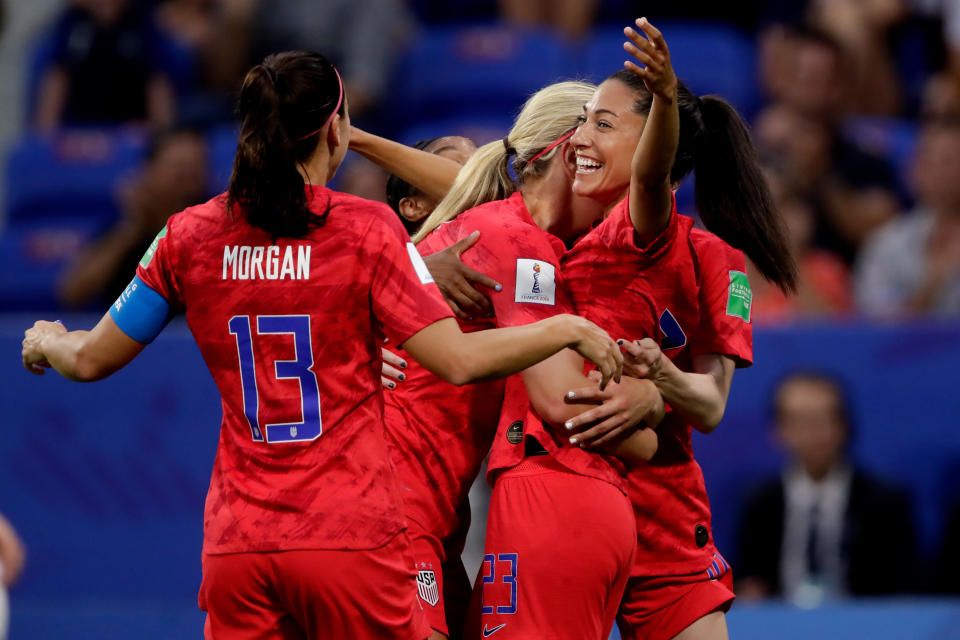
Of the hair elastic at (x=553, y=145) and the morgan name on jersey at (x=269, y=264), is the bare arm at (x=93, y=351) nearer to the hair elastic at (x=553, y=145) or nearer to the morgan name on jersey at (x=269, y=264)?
the morgan name on jersey at (x=269, y=264)

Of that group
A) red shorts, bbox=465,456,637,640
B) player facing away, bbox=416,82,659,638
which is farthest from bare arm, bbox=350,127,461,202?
red shorts, bbox=465,456,637,640

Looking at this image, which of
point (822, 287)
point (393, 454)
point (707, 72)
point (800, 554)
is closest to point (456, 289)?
point (393, 454)

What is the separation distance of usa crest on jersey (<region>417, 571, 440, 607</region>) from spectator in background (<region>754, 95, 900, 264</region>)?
4166mm

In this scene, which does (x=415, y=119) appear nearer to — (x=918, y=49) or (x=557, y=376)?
(x=918, y=49)

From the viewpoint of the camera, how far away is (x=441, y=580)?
3.23m

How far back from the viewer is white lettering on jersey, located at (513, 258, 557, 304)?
2979mm

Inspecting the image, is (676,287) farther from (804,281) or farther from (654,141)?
(804,281)

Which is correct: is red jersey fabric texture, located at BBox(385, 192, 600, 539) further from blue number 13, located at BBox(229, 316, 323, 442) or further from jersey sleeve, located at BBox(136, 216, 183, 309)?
jersey sleeve, located at BBox(136, 216, 183, 309)

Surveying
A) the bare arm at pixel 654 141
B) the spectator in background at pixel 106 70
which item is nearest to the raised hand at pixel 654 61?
the bare arm at pixel 654 141

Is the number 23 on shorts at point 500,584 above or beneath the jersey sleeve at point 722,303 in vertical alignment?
beneath

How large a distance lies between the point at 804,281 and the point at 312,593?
4.09 metres

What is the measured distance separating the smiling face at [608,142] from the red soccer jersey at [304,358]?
552 mm

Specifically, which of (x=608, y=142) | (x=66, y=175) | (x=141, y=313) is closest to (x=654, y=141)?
(x=608, y=142)

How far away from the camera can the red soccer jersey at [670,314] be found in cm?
303
